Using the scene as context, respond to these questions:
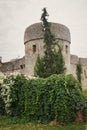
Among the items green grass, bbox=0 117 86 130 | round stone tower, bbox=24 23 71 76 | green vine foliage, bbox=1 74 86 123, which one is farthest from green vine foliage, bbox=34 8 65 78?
green grass, bbox=0 117 86 130

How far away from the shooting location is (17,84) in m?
17.9

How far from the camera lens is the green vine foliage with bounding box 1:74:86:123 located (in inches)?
647

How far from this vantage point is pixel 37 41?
32500 millimetres

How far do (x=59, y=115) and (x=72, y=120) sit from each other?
2.96 feet

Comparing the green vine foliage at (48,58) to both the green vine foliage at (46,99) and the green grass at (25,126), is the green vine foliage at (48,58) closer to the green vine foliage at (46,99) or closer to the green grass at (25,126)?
the green vine foliage at (46,99)

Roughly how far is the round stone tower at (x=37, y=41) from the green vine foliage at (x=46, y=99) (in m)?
14.6

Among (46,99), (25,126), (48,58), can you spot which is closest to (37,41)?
(48,58)

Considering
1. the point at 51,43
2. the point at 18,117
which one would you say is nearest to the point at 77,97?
the point at 18,117

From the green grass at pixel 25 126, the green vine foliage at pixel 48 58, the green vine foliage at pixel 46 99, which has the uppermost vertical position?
the green vine foliage at pixel 48 58

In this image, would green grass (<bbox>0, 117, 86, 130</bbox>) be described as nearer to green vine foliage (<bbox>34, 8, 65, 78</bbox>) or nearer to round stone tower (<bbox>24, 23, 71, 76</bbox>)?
green vine foliage (<bbox>34, 8, 65, 78</bbox>)

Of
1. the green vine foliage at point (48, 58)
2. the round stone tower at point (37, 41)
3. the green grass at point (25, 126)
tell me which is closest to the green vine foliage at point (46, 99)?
the green grass at point (25, 126)

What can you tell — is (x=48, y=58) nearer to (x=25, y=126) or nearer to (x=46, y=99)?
(x=46, y=99)

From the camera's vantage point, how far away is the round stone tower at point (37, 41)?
106 feet

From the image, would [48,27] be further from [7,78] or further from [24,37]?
[7,78]
